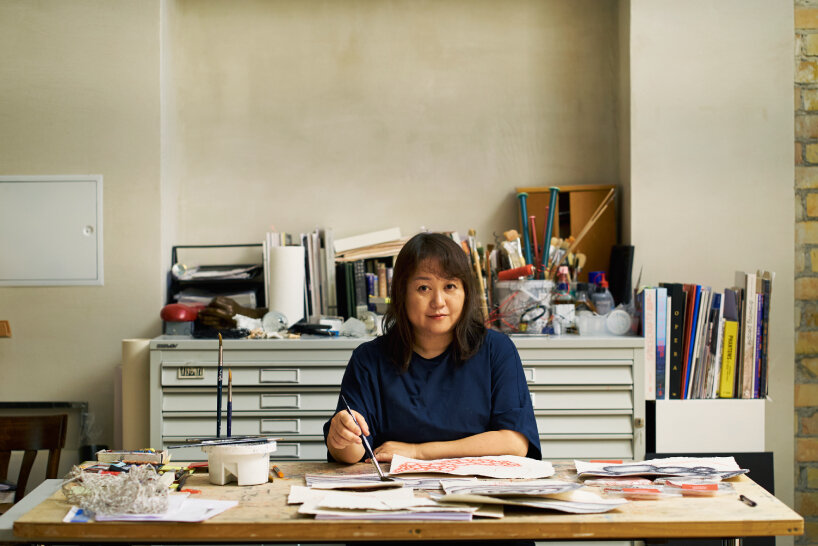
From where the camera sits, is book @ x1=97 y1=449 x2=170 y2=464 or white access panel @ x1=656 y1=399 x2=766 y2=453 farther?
white access panel @ x1=656 y1=399 x2=766 y2=453

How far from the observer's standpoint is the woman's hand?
1.89 m

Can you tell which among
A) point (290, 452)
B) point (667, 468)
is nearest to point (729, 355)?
point (667, 468)

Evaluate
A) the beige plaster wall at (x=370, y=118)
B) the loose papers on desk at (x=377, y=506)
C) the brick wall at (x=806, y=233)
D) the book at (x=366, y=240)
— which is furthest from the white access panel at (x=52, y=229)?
the brick wall at (x=806, y=233)

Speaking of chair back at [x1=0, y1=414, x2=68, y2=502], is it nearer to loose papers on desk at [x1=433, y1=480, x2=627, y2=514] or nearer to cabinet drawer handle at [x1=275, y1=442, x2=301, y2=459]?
cabinet drawer handle at [x1=275, y1=442, x2=301, y2=459]

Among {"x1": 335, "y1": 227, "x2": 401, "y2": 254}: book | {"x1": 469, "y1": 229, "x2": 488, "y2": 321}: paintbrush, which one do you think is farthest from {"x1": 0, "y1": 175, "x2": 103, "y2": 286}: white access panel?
{"x1": 469, "y1": 229, "x2": 488, "y2": 321}: paintbrush

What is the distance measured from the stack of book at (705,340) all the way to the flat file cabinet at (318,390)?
114 millimetres

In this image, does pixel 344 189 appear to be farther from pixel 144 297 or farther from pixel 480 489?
pixel 480 489

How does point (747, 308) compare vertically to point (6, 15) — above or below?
below

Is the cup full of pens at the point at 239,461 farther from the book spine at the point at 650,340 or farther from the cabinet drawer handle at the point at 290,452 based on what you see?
the book spine at the point at 650,340

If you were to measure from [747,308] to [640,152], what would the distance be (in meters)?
0.80

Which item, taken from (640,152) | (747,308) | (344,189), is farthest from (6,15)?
(747,308)

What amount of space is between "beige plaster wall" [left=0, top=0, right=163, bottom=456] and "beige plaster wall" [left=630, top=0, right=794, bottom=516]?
6.88 ft

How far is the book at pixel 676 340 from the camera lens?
3.01m

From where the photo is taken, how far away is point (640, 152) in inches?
131
